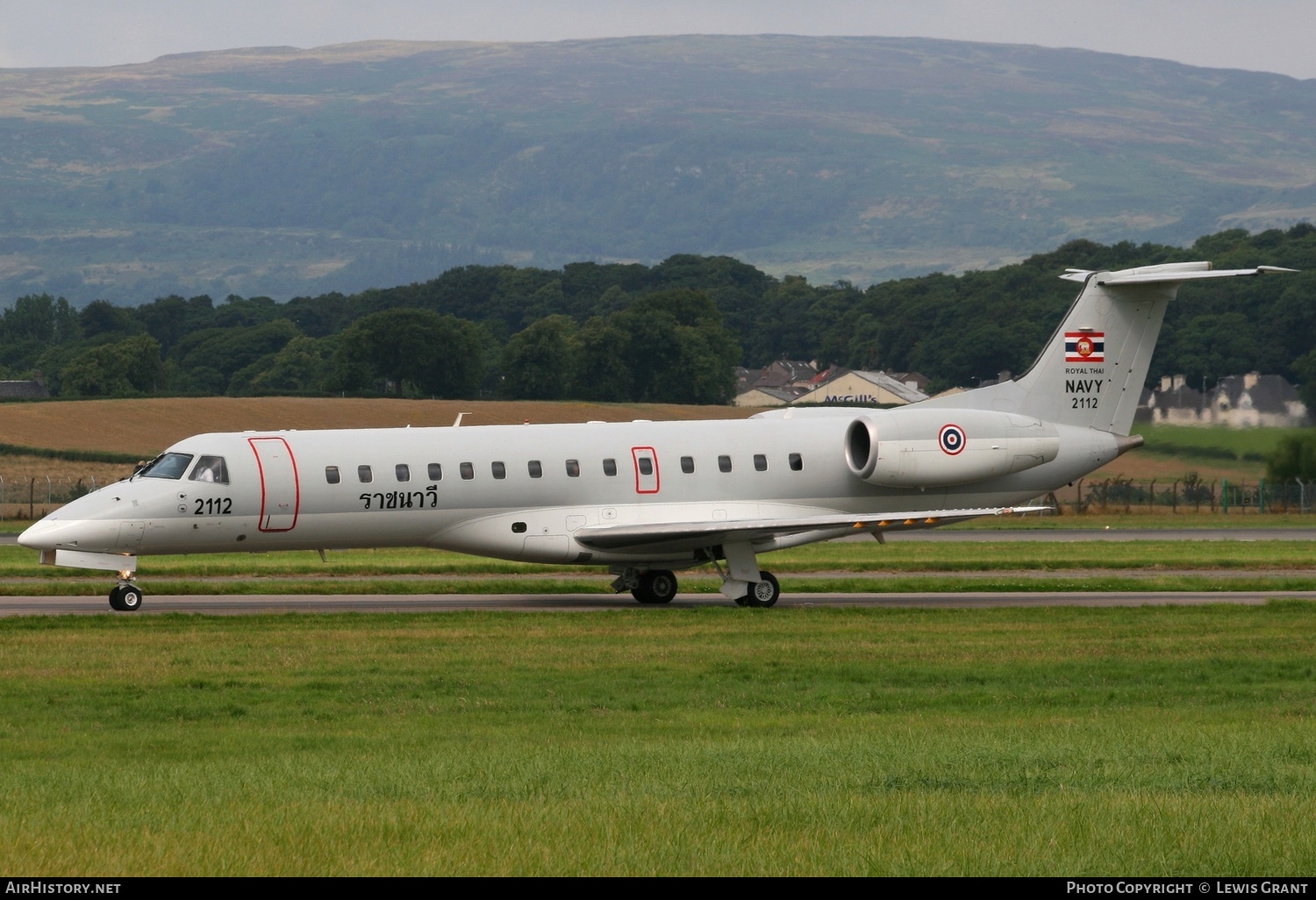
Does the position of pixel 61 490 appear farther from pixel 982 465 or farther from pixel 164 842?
pixel 164 842

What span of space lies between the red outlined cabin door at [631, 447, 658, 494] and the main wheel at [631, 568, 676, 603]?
5.31ft

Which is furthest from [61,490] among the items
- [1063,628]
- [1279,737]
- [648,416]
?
[1279,737]

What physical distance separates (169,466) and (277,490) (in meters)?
1.80

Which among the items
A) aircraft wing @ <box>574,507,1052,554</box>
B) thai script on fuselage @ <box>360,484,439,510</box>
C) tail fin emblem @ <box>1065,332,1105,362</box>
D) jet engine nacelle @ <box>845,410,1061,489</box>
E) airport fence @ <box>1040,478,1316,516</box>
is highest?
tail fin emblem @ <box>1065,332,1105,362</box>

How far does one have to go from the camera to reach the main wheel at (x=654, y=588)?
30906mm

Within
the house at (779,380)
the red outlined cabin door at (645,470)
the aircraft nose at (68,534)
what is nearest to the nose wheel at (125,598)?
the aircraft nose at (68,534)

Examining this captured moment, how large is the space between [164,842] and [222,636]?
1423cm

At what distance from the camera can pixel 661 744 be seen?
15.0m

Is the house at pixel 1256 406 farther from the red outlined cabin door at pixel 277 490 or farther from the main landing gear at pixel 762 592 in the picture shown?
the red outlined cabin door at pixel 277 490

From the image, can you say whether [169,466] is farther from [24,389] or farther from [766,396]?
[766,396]

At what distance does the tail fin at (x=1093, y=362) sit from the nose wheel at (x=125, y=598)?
14.6 m

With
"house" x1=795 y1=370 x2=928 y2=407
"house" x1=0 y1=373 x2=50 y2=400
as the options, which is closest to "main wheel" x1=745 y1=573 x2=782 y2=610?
"house" x1=795 y1=370 x2=928 y2=407

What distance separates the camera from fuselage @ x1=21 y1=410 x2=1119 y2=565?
28.0 m

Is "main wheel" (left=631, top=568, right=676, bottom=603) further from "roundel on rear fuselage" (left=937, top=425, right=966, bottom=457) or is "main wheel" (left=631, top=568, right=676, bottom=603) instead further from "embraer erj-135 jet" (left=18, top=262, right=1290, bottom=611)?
"roundel on rear fuselage" (left=937, top=425, right=966, bottom=457)
